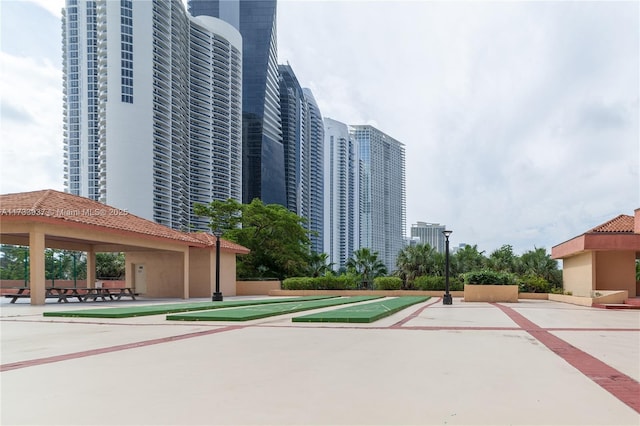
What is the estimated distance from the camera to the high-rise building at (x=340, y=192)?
5600 inches

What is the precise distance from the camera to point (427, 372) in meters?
6.28

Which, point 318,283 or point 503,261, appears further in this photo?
point 503,261

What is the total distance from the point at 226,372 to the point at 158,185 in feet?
315

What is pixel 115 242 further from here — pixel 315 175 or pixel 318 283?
pixel 315 175

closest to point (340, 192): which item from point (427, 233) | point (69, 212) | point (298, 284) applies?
point (427, 233)

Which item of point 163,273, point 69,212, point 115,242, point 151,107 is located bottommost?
point 163,273

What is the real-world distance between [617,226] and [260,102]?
11083 cm

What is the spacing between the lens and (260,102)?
5034 inches

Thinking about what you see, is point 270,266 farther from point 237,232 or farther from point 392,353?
point 392,353

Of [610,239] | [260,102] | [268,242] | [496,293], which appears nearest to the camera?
[610,239]

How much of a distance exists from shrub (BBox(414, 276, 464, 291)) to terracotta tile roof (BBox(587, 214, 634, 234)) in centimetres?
A: 1115

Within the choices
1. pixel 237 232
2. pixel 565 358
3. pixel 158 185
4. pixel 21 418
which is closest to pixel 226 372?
pixel 21 418

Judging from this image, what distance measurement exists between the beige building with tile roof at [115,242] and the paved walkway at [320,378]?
10542 mm

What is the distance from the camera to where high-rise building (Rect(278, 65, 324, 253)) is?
448ft
